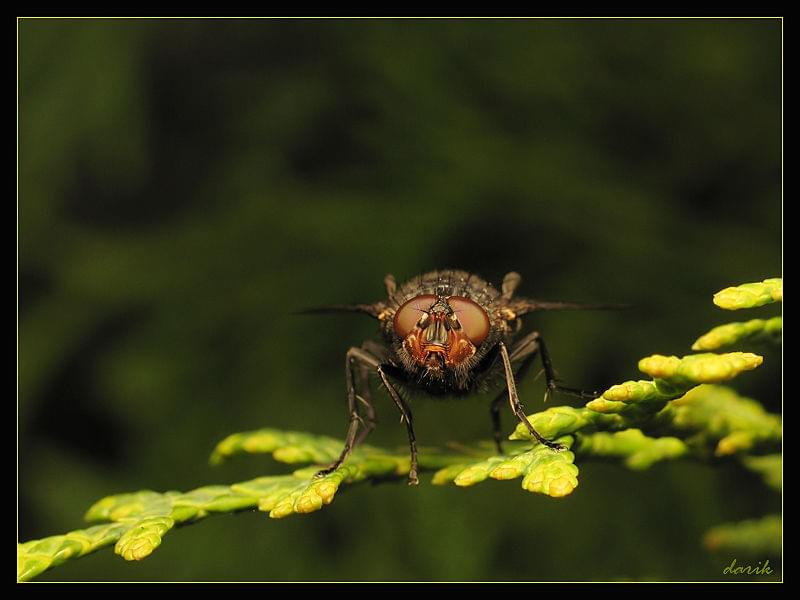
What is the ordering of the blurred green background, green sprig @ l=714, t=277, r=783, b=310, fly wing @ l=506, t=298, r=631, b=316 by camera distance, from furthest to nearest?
1. the blurred green background
2. fly wing @ l=506, t=298, r=631, b=316
3. green sprig @ l=714, t=277, r=783, b=310

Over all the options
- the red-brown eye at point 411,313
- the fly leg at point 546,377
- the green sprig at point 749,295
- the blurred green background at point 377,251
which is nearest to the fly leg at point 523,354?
the fly leg at point 546,377

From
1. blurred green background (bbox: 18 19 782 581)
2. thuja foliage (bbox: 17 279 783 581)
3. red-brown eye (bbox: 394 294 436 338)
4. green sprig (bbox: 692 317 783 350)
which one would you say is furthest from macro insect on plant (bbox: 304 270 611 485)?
blurred green background (bbox: 18 19 782 581)

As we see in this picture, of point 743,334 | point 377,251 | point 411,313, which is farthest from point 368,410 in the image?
point 743,334

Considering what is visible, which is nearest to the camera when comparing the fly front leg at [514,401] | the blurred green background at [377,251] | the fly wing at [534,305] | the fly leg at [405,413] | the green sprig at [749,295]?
the green sprig at [749,295]

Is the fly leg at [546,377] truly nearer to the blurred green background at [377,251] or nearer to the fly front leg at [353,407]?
the fly front leg at [353,407]

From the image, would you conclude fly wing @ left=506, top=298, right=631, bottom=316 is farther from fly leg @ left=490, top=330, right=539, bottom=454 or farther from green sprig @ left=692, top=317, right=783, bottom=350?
green sprig @ left=692, top=317, right=783, bottom=350

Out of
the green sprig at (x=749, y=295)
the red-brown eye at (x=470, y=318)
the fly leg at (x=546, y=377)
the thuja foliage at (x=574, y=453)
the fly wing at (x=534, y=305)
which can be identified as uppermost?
the fly wing at (x=534, y=305)

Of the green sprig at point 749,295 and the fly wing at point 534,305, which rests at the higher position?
the fly wing at point 534,305
